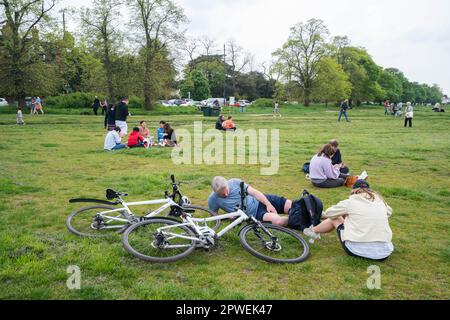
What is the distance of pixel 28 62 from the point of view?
3127 cm

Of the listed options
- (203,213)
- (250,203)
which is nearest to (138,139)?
(203,213)

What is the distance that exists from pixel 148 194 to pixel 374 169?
22.9 feet

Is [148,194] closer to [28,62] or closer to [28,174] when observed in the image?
[28,174]

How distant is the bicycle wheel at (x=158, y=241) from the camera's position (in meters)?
4.65

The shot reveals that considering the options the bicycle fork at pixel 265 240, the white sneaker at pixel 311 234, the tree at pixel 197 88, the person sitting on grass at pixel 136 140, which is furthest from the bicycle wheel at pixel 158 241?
the tree at pixel 197 88

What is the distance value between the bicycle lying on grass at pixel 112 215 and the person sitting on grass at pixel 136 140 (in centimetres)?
913

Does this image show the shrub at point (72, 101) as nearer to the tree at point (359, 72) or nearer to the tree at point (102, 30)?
the tree at point (102, 30)

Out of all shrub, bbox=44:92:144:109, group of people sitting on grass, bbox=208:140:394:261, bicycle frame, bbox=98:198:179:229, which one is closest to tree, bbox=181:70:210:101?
shrub, bbox=44:92:144:109

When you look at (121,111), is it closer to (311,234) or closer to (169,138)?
(169,138)

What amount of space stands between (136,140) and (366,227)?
11.6 metres

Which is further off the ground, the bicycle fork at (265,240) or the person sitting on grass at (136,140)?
the person sitting on grass at (136,140)

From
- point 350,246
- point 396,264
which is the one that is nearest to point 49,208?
point 350,246

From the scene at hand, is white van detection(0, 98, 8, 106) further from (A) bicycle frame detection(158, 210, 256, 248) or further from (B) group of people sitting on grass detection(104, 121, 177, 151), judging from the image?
(A) bicycle frame detection(158, 210, 256, 248)

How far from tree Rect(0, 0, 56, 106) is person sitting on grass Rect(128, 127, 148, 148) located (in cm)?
2120
